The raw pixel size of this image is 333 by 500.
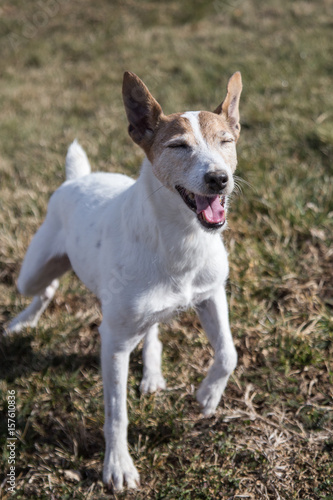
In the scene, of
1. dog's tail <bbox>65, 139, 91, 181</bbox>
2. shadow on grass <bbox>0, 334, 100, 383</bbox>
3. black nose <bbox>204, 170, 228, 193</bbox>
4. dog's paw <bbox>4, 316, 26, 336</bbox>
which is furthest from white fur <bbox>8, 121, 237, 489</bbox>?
dog's paw <bbox>4, 316, 26, 336</bbox>

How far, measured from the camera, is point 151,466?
2.97 metres

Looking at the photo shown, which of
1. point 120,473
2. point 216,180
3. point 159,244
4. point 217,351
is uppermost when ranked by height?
point 216,180

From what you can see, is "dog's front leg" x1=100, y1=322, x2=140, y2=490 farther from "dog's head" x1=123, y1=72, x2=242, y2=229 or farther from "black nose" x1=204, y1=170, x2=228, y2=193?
"black nose" x1=204, y1=170, x2=228, y2=193

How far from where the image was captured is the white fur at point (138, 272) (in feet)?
8.62

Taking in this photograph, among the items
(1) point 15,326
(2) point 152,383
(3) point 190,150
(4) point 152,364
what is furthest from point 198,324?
(3) point 190,150

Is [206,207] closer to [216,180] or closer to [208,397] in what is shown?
[216,180]

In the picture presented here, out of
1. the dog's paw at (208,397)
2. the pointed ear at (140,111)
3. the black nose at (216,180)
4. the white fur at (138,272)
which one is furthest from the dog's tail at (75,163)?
the dog's paw at (208,397)

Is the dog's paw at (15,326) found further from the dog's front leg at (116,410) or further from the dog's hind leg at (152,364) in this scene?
the dog's front leg at (116,410)

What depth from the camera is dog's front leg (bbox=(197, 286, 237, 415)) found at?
2.95 m

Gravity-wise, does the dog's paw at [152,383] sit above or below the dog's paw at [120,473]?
above

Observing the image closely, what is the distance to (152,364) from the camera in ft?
11.3

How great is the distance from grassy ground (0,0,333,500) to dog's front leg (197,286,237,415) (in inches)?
8.0

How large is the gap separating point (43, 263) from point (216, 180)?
165cm

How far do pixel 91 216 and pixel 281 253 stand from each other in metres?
1.64
